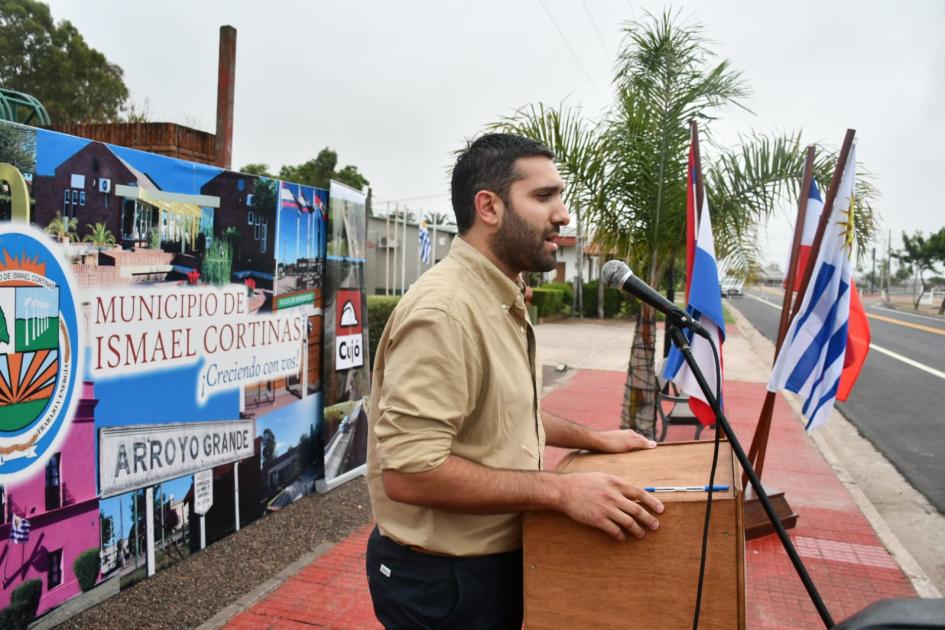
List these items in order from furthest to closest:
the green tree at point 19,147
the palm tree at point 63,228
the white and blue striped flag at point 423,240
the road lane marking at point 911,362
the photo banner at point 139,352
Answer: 1. the white and blue striped flag at point 423,240
2. the road lane marking at point 911,362
3. the palm tree at point 63,228
4. the photo banner at point 139,352
5. the green tree at point 19,147

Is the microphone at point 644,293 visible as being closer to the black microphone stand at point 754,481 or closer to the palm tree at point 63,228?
the black microphone stand at point 754,481

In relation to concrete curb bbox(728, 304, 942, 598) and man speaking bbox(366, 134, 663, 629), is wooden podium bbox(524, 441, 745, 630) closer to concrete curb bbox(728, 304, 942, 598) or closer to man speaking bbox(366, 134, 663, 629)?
man speaking bbox(366, 134, 663, 629)

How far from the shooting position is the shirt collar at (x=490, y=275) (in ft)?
5.57

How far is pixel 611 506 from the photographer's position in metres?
1.41

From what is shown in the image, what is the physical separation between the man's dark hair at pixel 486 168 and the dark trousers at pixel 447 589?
2.75 ft

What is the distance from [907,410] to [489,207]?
425 inches

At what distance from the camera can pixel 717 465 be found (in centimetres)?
163

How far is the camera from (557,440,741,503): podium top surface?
1473 millimetres

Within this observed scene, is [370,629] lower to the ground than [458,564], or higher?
lower

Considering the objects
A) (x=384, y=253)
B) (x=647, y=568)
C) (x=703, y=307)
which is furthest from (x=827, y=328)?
(x=384, y=253)

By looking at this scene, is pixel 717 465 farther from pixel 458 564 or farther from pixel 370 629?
pixel 370 629

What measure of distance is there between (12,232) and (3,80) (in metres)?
28.2

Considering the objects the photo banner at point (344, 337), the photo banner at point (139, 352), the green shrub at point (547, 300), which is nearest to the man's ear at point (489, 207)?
the photo banner at point (139, 352)

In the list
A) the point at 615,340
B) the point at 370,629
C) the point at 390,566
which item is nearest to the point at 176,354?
the point at 370,629
